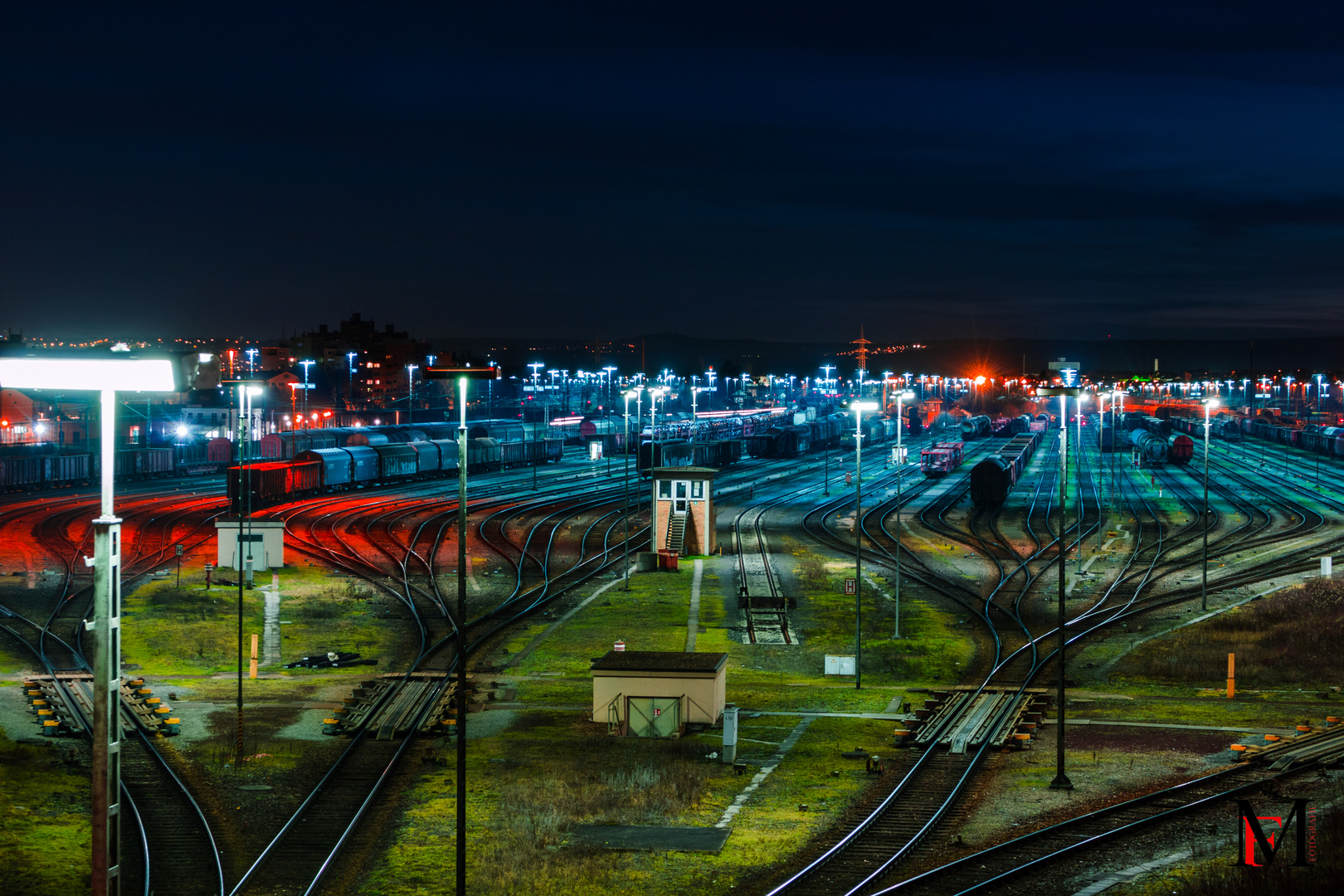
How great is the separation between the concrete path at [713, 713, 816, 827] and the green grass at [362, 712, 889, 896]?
146mm

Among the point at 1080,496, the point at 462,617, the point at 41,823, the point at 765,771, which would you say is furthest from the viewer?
the point at 1080,496

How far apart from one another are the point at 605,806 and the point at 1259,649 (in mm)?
22937

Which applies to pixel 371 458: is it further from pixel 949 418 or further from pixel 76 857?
pixel 949 418

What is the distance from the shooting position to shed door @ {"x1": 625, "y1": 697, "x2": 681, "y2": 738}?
2631 centimetres

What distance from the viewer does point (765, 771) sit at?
930 inches

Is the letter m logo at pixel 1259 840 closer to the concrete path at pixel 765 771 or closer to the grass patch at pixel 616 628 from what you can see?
the concrete path at pixel 765 771

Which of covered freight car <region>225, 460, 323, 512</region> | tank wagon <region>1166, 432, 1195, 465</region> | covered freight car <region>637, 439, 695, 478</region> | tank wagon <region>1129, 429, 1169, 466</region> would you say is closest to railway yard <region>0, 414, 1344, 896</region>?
covered freight car <region>225, 460, 323, 512</region>

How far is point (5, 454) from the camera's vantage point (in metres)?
78.7

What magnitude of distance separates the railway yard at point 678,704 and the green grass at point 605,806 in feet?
0.30

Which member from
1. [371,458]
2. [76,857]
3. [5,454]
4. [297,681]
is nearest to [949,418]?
[371,458]

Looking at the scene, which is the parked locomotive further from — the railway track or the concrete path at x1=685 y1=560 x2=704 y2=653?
the railway track

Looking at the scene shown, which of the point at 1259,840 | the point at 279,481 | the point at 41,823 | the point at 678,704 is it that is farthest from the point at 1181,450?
the point at 41,823

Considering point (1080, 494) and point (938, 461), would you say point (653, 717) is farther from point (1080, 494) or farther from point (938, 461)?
point (938, 461)

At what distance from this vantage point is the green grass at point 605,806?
1805cm
